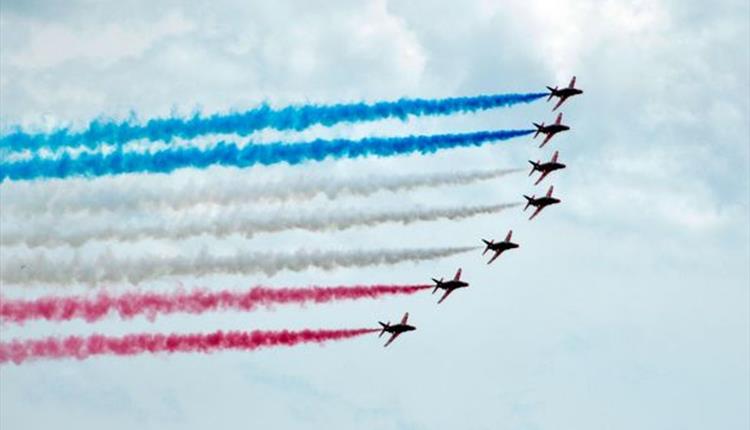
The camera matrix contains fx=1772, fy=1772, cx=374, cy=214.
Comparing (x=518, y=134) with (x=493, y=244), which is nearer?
(x=518, y=134)

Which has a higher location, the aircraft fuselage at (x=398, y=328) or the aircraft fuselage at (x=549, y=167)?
the aircraft fuselage at (x=549, y=167)

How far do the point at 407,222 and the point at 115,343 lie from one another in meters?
21.4

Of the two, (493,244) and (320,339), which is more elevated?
(493,244)

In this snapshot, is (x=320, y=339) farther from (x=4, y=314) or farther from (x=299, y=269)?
(x=4, y=314)

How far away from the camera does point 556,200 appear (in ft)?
433

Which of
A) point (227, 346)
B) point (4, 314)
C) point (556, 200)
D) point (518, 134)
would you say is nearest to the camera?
point (4, 314)

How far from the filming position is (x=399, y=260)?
114 metres

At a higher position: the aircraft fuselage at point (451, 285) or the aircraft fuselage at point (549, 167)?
the aircraft fuselage at point (549, 167)

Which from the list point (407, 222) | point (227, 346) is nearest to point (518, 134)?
point (407, 222)

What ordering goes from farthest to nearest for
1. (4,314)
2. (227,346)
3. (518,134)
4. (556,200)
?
(556,200) < (518,134) < (227,346) < (4,314)

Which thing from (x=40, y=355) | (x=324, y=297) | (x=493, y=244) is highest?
(x=493, y=244)

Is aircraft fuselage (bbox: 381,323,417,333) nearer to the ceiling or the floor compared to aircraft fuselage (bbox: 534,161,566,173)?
nearer to the floor

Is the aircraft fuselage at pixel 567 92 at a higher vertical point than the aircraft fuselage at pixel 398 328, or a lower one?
higher

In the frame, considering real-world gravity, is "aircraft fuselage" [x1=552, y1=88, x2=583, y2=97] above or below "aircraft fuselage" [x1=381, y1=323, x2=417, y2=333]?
above
